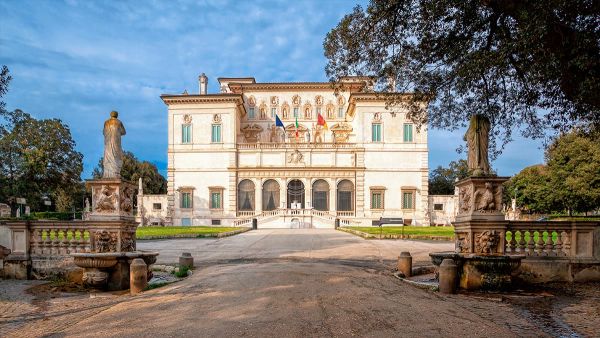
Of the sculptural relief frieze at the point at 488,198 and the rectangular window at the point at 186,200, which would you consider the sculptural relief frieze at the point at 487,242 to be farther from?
the rectangular window at the point at 186,200

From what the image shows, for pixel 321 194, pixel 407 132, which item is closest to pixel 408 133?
pixel 407 132

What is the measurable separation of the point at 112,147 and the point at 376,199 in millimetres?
38603

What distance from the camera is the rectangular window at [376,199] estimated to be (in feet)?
153

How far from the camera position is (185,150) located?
48312mm

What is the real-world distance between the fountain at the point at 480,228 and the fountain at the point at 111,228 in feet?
23.5

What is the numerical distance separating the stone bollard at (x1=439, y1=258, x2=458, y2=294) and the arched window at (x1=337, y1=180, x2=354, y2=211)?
128 ft

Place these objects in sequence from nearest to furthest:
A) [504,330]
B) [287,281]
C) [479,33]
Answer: [504,330]
[287,281]
[479,33]

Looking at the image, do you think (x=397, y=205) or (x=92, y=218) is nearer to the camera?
(x=92, y=218)

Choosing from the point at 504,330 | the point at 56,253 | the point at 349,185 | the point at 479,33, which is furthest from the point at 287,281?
the point at 349,185

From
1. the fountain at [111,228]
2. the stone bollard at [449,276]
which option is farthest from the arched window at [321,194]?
the stone bollard at [449,276]

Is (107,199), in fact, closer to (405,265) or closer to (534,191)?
(405,265)

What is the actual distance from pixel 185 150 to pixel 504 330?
45.4 meters

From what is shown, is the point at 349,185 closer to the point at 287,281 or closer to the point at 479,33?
the point at 479,33

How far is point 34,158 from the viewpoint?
43344 mm
